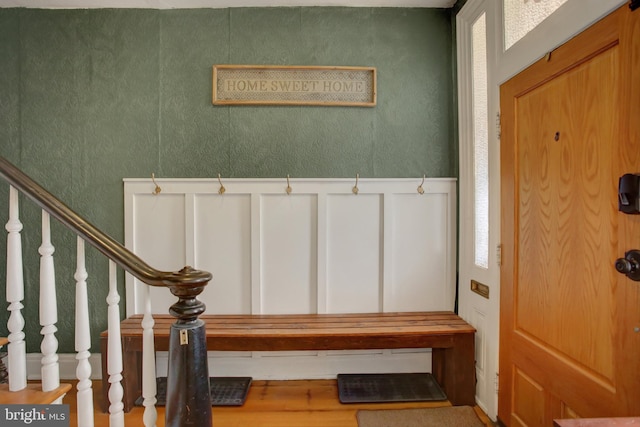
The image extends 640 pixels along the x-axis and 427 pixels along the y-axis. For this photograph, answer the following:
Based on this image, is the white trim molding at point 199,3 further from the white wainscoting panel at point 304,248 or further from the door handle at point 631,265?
the door handle at point 631,265

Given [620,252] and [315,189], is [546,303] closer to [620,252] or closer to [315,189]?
[620,252]

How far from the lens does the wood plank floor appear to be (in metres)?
1.82

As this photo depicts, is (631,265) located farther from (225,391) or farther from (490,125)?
(225,391)

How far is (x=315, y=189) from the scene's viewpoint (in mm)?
2254

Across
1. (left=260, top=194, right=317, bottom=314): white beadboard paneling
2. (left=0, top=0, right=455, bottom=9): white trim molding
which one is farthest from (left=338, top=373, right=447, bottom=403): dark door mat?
(left=0, top=0, right=455, bottom=9): white trim molding

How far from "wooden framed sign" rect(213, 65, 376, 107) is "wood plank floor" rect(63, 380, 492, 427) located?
2088 millimetres

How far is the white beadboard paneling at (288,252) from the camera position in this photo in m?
2.26

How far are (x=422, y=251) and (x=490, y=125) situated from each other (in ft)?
3.21

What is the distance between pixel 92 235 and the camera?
3.73 feet

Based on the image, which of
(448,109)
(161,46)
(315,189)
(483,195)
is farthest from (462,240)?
(161,46)

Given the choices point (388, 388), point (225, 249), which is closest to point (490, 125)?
point (388, 388)

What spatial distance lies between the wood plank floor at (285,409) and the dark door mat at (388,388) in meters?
0.04

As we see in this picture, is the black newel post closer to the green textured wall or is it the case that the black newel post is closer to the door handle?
the green textured wall

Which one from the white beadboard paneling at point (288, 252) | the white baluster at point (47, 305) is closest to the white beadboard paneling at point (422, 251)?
the white beadboard paneling at point (288, 252)
